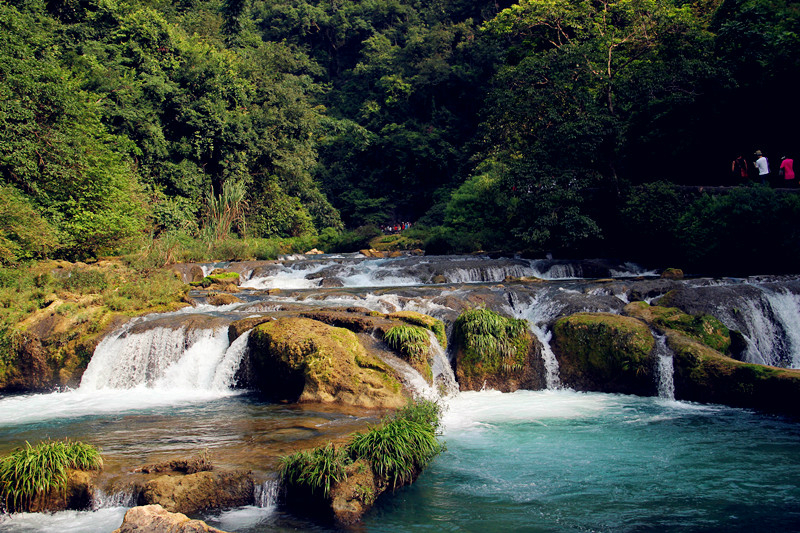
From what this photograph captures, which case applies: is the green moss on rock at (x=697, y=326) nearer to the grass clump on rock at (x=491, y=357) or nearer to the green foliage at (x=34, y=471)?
the grass clump on rock at (x=491, y=357)

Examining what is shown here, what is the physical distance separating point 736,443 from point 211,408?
8212mm

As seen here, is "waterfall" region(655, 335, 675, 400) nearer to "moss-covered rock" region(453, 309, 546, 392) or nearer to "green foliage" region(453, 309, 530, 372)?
"moss-covered rock" region(453, 309, 546, 392)

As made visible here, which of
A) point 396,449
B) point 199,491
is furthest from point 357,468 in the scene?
point 199,491

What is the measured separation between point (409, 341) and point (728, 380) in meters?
5.69

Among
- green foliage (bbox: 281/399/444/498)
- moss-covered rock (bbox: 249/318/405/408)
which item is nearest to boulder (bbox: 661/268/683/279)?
moss-covered rock (bbox: 249/318/405/408)

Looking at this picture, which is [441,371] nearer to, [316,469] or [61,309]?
[316,469]

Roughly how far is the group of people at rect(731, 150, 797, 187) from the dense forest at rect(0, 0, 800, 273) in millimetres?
674

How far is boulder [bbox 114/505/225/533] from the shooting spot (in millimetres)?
4512

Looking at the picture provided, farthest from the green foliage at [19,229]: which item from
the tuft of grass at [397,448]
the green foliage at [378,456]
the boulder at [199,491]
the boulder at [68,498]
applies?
the tuft of grass at [397,448]

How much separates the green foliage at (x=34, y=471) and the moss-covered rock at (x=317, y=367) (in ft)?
12.5

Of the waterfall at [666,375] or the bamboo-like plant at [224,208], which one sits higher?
the bamboo-like plant at [224,208]

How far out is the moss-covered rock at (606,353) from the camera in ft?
35.6

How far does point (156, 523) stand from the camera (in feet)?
15.0

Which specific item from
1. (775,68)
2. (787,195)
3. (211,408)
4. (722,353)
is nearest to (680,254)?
(787,195)
